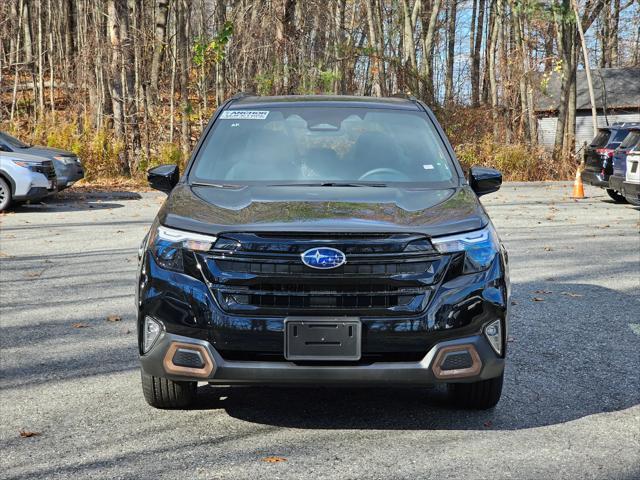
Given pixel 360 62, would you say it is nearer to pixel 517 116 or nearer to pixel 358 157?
pixel 517 116

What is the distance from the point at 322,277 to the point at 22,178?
14.7 m

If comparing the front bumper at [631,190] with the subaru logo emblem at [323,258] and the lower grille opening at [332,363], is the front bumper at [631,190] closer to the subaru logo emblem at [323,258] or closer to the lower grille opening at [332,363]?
the lower grille opening at [332,363]

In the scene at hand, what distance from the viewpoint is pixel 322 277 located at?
14.1 ft

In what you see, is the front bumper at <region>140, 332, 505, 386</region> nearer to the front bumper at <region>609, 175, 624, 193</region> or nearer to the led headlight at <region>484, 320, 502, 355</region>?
the led headlight at <region>484, 320, 502, 355</region>

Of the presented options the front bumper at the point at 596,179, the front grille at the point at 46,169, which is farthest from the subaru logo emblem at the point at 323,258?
the front bumper at the point at 596,179

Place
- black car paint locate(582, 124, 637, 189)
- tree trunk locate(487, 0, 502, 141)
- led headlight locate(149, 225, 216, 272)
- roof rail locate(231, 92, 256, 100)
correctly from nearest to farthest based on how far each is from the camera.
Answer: led headlight locate(149, 225, 216, 272) → roof rail locate(231, 92, 256, 100) → black car paint locate(582, 124, 637, 189) → tree trunk locate(487, 0, 502, 141)

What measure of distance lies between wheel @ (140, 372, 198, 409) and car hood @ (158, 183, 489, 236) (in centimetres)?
87

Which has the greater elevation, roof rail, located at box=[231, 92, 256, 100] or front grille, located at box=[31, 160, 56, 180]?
roof rail, located at box=[231, 92, 256, 100]

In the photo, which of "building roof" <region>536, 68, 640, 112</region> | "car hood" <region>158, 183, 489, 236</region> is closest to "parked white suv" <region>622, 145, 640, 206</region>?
"car hood" <region>158, 183, 489, 236</region>

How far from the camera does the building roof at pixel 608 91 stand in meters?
47.3

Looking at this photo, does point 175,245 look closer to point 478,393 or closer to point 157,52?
point 478,393

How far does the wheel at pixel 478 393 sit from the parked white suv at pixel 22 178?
46.8 ft

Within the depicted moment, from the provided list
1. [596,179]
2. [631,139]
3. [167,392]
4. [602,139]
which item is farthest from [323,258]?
[602,139]

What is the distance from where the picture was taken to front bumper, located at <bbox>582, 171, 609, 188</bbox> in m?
20.2
